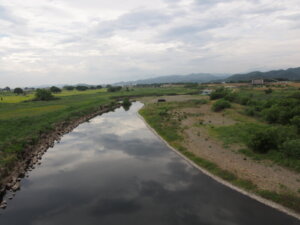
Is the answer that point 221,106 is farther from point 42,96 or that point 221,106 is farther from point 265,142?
point 42,96

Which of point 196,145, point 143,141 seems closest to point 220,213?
point 196,145

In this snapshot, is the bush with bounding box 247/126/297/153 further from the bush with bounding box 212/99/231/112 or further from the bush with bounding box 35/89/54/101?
the bush with bounding box 35/89/54/101

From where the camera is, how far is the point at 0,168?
16219 millimetres

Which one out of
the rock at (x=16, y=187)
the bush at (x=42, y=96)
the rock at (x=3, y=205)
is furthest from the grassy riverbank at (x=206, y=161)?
the bush at (x=42, y=96)

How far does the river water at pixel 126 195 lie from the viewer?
12.7m

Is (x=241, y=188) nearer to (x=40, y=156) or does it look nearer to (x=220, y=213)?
(x=220, y=213)

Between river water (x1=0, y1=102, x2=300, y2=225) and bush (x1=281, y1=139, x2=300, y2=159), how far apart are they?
6.56 metres

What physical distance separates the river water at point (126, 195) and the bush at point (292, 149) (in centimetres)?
656

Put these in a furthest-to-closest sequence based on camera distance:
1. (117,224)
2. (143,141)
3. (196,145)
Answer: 1. (143,141)
2. (196,145)
3. (117,224)

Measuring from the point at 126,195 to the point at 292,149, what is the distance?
14004 mm

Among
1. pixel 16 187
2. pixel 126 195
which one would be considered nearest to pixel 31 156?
pixel 16 187

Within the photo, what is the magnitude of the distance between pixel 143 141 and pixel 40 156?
1244 cm

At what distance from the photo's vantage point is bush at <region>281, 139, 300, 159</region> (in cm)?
1698

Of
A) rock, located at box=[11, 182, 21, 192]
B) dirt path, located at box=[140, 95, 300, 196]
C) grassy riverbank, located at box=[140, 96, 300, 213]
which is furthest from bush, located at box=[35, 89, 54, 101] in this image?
rock, located at box=[11, 182, 21, 192]
